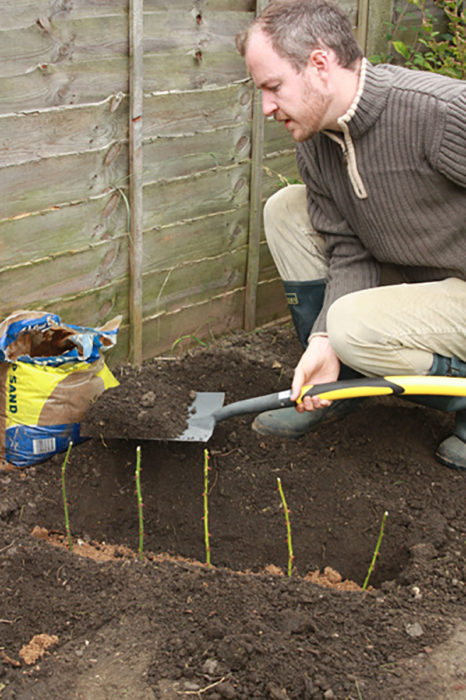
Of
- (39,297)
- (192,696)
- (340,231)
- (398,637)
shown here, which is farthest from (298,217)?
(192,696)

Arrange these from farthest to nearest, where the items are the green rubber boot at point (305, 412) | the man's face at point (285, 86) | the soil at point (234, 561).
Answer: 1. the green rubber boot at point (305, 412)
2. the man's face at point (285, 86)
3. the soil at point (234, 561)

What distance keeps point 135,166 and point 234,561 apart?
1.49m

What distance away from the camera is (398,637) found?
2.00 meters

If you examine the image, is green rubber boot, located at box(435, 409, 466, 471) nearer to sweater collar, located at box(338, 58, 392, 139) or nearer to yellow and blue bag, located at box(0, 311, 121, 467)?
sweater collar, located at box(338, 58, 392, 139)

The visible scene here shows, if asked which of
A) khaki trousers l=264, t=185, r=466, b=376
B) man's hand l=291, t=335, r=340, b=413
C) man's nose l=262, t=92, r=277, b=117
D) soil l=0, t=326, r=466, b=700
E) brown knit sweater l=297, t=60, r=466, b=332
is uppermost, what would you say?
man's nose l=262, t=92, r=277, b=117

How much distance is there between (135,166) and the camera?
10.2ft

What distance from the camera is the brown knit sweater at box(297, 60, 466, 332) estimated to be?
235 centimetres

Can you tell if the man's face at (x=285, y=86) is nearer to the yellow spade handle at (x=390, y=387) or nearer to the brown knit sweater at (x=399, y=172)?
the brown knit sweater at (x=399, y=172)

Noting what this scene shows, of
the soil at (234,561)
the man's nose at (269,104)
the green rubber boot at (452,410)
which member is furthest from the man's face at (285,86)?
the soil at (234,561)

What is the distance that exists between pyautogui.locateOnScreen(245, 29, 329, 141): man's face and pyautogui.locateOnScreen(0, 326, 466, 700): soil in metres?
1.01

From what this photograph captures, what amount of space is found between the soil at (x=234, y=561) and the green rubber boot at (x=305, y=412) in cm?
5

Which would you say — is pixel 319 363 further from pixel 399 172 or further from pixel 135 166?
pixel 135 166

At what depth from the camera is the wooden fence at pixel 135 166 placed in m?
2.73

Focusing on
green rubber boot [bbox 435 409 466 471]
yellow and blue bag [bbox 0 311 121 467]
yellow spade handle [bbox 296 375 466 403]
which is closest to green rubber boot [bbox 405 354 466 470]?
green rubber boot [bbox 435 409 466 471]
